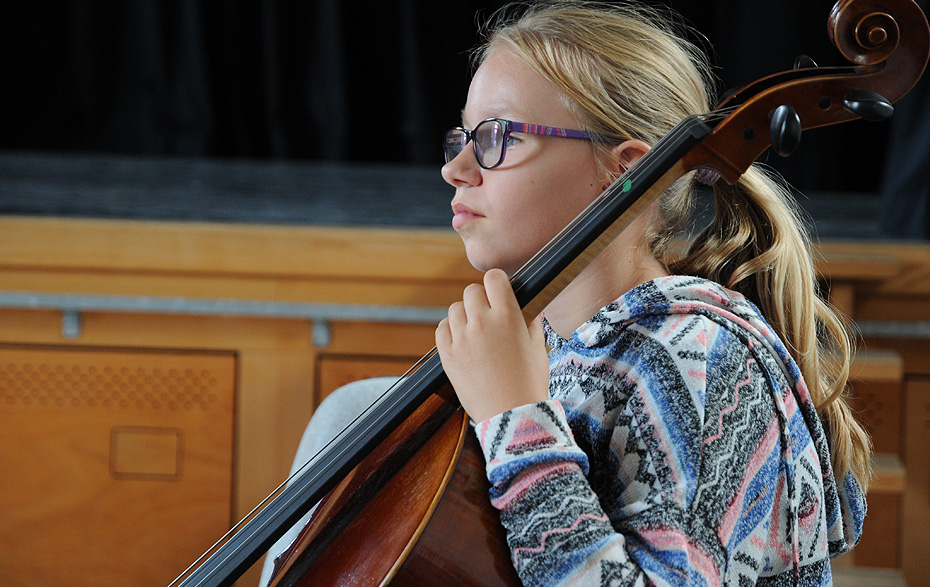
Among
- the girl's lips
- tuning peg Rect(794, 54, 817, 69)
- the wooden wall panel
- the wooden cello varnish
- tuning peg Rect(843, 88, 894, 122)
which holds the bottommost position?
the wooden wall panel

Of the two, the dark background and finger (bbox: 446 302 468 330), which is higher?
the dark background

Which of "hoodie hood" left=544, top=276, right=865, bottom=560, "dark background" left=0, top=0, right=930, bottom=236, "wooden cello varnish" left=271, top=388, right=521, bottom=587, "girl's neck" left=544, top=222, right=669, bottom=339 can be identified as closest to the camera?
"wooden cello varnish" left=271, top=388, right=521, bottom=587

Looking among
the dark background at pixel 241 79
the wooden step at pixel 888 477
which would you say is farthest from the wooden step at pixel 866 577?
the dark background at pixel 241 79

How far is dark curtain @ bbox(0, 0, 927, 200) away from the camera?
12.0ft

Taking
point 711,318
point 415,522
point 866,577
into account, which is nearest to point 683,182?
point 711,318

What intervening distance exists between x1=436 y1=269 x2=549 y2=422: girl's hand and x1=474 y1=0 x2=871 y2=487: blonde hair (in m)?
0.22

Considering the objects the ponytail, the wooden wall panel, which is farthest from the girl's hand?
the wooden wall panel

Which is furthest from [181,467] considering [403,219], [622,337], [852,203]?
[852,203]

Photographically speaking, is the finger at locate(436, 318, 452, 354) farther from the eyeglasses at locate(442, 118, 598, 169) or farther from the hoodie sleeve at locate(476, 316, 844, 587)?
the eyeglasses at locate(442, 118, 598, 169)

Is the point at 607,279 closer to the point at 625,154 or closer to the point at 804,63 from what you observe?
the point at 625,154

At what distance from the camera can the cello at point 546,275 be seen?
2.16ft

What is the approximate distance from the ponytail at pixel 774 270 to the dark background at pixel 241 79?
2.88 meters

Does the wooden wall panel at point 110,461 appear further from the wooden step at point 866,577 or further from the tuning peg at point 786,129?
the tuning peg at point 786,129

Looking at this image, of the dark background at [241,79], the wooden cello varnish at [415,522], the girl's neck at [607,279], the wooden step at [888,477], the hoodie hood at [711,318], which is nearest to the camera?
the wooden cello varnish at [415,522]
